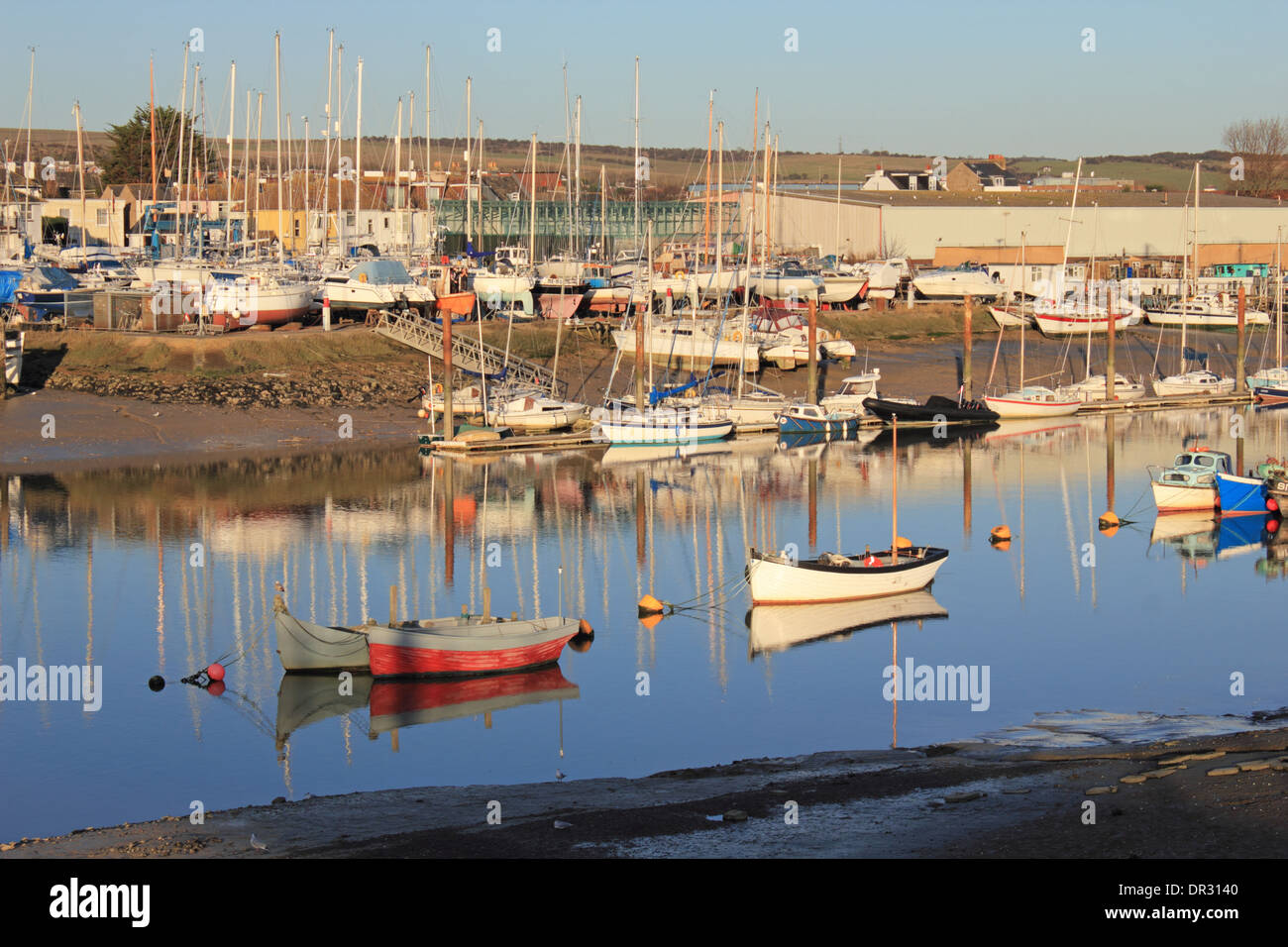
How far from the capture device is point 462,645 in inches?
1013

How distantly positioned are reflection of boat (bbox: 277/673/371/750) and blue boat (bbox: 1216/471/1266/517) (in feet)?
88.1

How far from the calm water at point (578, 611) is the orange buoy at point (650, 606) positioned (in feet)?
0.90

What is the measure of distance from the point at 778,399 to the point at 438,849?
45.5 metres

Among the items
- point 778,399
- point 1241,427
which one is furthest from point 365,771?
point 1241,427

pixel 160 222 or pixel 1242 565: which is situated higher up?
pixel 160 222

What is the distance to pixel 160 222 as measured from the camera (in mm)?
92812

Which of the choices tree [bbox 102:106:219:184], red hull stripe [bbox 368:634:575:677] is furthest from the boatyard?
tree [bbox 102:106:219:184]

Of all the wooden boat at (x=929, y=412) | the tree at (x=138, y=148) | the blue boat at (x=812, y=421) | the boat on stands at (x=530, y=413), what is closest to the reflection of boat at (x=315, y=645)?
the boat on stands at (x=530, y=413)

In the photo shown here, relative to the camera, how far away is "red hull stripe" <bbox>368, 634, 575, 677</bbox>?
25.6 metres

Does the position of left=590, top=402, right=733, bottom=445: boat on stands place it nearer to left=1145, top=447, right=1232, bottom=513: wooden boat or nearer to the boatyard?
the boatyard

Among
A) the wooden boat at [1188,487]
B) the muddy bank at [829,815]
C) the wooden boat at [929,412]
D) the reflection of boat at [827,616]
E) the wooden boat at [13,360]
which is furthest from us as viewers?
the wooden boat at [929,412]

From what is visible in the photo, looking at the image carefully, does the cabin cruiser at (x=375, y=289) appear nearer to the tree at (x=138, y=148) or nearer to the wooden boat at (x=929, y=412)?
the wooden boat at (x=929, y=412)

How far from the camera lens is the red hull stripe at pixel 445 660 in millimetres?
25625
